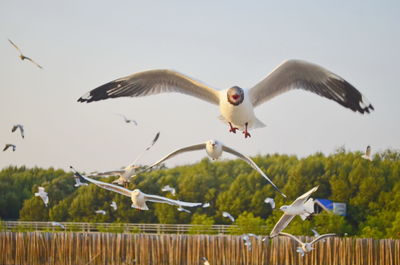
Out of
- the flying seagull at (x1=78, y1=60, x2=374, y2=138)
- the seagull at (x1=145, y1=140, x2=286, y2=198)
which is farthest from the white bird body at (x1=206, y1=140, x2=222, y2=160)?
the flying seagull at (x1=78, y1=60, x2=374, y2=138)

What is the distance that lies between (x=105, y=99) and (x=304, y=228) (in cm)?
1565

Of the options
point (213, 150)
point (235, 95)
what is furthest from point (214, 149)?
point (235, 95)

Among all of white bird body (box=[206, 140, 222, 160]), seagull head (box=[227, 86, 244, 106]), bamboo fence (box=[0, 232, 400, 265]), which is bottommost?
bamboo fence (box=[0, 232, 400, 265])

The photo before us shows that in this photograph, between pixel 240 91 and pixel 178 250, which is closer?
pixel 240 91

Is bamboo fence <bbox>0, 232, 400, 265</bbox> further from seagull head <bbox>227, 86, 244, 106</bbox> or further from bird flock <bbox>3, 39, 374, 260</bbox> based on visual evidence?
seagull head <bbox>227, 86, 244, 106</bbox>

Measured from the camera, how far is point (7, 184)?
37.9m

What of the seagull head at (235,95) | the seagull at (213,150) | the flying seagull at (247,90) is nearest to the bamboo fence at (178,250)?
the seagull at (213,150)

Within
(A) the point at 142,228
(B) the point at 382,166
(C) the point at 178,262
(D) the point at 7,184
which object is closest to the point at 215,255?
(C) the point at 178,262

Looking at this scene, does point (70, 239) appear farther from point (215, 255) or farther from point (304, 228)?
point (304, 228)

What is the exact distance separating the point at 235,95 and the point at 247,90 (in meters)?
0.49

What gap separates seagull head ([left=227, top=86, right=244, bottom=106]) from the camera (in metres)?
9.43

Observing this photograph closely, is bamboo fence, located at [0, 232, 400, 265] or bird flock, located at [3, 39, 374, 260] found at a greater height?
bird flock, located at [3, 39, 374, 260]

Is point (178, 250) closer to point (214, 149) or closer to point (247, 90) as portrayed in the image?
point (214, 149)

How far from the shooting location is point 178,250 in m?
21.3
